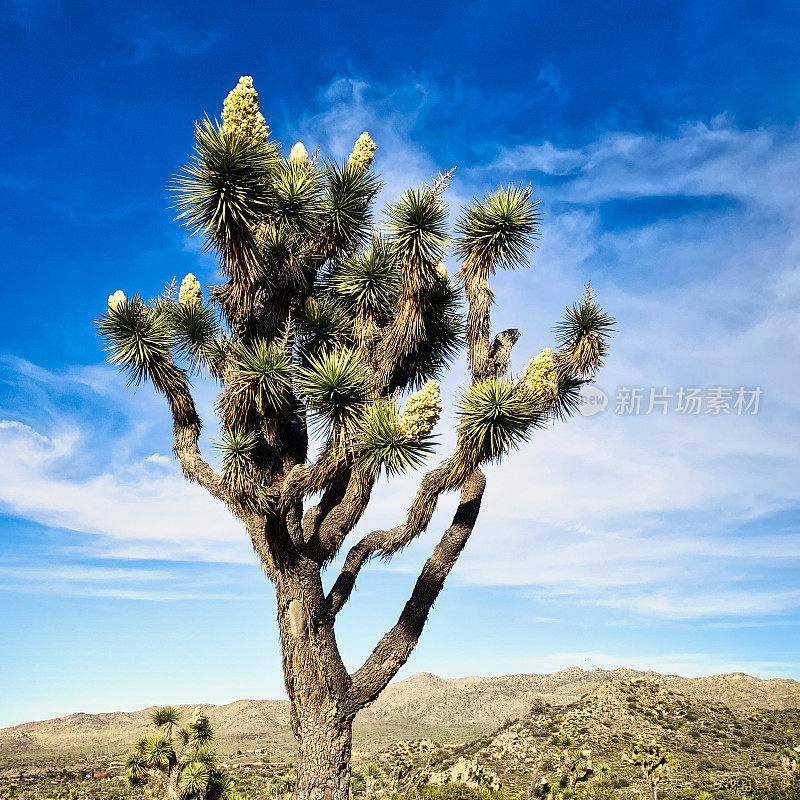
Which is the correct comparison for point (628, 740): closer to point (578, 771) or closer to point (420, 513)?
point (578, 771)

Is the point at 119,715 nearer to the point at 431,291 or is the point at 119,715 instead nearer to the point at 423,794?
the point at 423,794

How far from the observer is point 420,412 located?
26.7ft

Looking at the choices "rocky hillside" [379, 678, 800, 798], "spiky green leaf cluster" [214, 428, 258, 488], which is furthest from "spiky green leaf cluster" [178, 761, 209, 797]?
"rocky hillside" [379, 678, 800, 798]

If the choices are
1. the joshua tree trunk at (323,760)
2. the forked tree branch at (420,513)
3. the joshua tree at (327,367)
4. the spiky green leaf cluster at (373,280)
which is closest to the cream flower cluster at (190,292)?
the joshua tree at (327,367)

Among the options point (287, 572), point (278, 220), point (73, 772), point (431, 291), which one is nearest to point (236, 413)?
point (287, 572)

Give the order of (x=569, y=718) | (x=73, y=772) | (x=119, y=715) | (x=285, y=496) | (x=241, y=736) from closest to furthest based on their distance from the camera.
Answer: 1. (x=285, y=496)
2. (x=569, y=718)
3. (x=73, y=772)
4. (x=241, y=736)
5. (x=119, y=715)

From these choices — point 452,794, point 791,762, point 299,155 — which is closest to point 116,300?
point 299,155

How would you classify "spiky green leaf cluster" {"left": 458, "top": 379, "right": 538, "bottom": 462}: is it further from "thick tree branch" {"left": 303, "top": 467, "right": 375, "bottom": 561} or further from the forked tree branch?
"thick tree branch" {"left": 303, "top": 467, "right": 375, "bottom": 561}

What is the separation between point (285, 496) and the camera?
9.01 meters

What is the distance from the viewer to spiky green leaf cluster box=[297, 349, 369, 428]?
28.9ft

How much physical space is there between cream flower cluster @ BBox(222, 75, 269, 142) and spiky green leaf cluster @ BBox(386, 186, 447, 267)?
2.40m

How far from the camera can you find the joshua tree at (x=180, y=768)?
1795cm

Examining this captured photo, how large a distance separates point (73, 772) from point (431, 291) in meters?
53.4

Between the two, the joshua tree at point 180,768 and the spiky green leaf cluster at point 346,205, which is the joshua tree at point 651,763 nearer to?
the joshua tree at point 180,768
